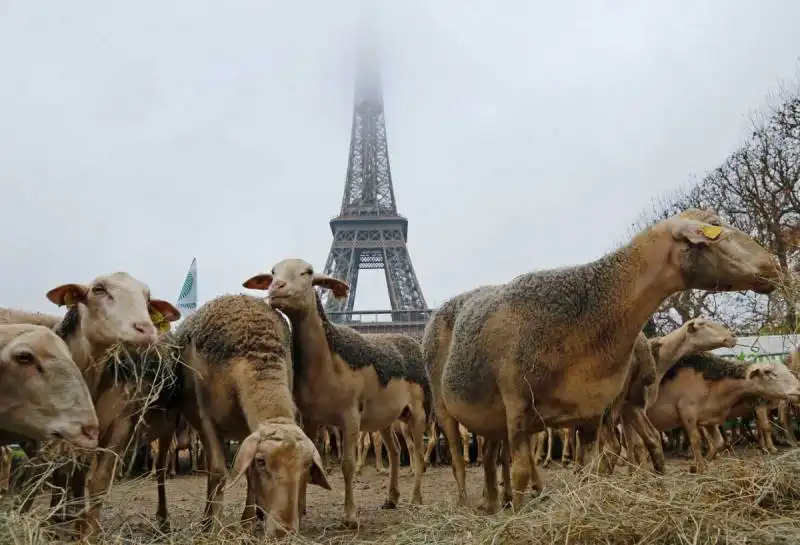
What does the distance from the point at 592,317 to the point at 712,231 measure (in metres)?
1.08

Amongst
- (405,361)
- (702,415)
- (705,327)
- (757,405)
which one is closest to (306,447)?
(405,361)

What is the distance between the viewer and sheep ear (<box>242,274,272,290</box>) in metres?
7.52

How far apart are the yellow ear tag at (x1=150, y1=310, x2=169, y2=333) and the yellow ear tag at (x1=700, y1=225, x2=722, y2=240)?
4564 millimetres

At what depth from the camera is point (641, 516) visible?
395 centimetres

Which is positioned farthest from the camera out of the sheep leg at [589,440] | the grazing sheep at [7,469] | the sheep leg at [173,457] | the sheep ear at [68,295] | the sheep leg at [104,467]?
the sheep leg at [173,457]

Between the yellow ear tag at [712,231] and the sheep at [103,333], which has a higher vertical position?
the yellow ear tag at [712,231]

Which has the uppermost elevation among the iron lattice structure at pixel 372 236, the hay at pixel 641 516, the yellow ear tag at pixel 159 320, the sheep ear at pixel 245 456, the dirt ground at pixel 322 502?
the iron lattice structure at pixel 372 236

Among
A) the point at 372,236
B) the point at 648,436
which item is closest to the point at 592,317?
the point at 648,436

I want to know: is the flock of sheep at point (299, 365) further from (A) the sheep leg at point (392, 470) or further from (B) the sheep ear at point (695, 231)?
(A) the sheep leg at point (392, 470)

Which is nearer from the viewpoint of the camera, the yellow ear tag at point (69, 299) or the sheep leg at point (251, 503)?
the sheep leg at point (251, 503)

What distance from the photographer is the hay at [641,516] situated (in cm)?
378

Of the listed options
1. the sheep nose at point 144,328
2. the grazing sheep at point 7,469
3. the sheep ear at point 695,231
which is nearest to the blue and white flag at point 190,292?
the grazing sheep at point 7,469

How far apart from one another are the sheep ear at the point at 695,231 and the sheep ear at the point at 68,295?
4638 millimetres

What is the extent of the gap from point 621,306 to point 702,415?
709 cm
